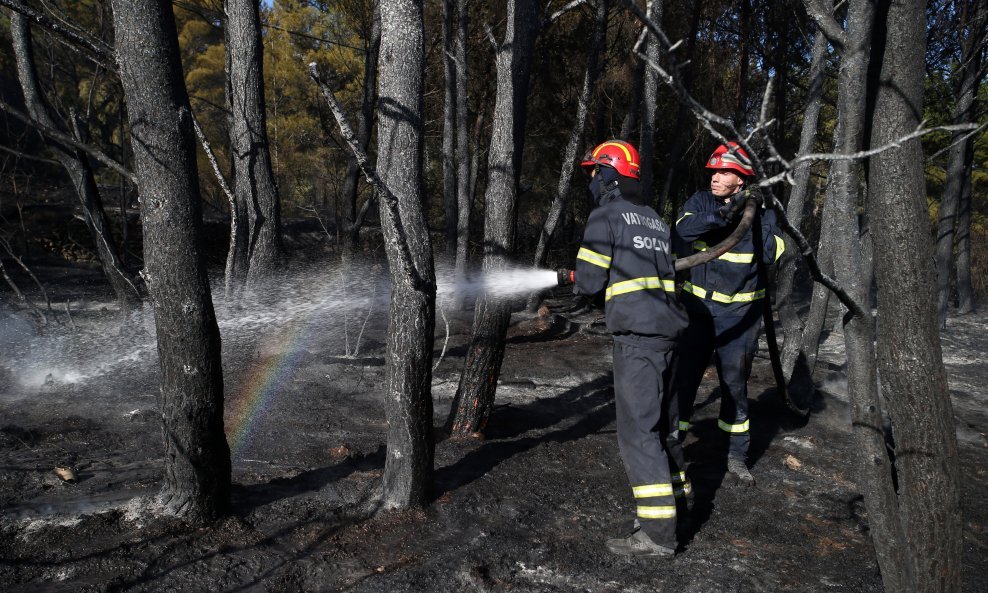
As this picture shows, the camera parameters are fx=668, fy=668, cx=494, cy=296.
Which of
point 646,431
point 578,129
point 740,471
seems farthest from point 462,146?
point 646,431

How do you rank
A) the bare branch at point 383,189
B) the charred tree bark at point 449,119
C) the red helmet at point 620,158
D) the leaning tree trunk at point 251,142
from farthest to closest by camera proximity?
the charred tree bark at point 449,119 → the leaning tree trunk at point 251,142 → the red helmet at point 620,158 → the bare branch at point 383,189

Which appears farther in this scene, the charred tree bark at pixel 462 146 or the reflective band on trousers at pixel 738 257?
the charred tree bark at pixel 462 146

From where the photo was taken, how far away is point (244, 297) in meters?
7.02

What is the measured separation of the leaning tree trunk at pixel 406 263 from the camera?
350cm

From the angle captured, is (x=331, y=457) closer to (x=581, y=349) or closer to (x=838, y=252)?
(x=838, y=252)

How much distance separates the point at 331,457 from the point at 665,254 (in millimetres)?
2604

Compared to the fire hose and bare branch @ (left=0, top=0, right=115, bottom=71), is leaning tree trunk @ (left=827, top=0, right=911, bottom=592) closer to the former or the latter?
the fire hose

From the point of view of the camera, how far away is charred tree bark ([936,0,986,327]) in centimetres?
1020

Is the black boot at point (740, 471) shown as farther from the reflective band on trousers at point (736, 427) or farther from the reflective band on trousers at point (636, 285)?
the reflective band on trousers at point (636, 285)

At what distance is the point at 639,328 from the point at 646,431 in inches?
21.5

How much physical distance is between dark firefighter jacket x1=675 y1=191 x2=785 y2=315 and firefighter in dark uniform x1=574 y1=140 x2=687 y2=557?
30.6 inches

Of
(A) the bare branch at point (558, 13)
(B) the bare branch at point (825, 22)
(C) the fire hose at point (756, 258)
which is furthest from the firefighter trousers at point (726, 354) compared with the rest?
(A) the bare branch at point (558, 13)

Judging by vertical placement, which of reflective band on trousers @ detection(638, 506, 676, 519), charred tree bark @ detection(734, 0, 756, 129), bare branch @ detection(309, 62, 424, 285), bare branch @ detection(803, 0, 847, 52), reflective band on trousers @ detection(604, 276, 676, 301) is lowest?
reflective band on trousers @ detection(638, 506, 676, 519)

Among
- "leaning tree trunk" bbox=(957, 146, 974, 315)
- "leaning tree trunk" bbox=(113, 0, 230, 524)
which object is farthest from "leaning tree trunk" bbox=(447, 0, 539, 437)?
"leaning tree trunk" bbox=(957, 146, 974, 315)
